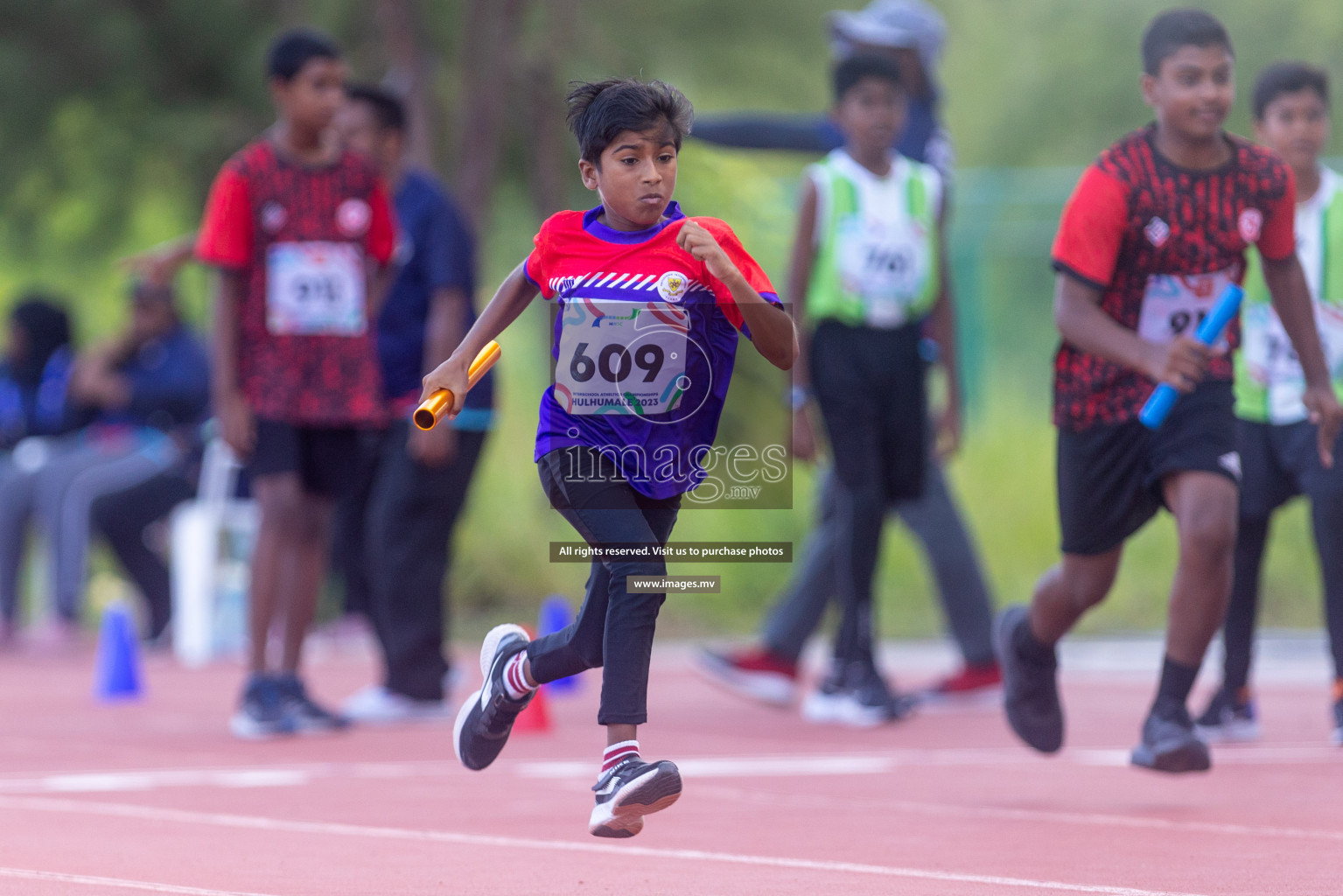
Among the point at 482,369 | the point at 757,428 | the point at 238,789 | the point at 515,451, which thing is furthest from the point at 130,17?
the point at 482,369

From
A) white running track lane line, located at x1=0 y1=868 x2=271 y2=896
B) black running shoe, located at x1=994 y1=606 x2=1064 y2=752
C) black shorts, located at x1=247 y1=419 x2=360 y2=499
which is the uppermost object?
black shorts, located at x1=247 y1=419 x2=360 y2=499

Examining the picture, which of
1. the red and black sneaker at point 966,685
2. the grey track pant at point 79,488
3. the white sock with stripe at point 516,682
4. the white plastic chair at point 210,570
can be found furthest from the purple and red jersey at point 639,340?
the grey track pant at point 79,488

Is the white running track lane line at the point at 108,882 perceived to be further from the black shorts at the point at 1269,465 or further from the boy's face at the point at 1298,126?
the boy's face at the point at 1298,126

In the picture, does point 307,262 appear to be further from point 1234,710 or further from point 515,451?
point 515,451

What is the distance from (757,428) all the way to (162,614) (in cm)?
527

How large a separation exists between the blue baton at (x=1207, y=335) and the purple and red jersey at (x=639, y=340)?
1.36m

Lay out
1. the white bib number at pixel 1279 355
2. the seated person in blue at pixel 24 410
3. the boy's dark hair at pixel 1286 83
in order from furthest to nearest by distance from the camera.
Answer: the seated person in blue at pixel 24 410 → the boy's dark hair at pixel 1286 83 → the white bib number at pixel 1279 355

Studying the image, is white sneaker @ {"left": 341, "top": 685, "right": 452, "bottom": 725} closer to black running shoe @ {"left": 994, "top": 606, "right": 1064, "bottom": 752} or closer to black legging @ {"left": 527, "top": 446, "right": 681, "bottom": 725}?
black running shoe @ {"left": 994, "top": 606, "right": 1064, "bottom": 752}

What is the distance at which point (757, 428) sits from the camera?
16562 millimetres

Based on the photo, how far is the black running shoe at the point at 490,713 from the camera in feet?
16.9

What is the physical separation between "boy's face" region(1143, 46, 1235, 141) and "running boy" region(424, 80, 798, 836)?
1813mm

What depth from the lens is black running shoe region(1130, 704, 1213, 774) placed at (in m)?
5.68

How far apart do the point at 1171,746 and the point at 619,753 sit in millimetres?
1811

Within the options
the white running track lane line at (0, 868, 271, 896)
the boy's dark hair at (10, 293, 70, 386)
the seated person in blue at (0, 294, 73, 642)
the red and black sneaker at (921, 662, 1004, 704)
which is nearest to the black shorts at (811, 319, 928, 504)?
the red and black sneaker at (921, 662, 1004, 704)
